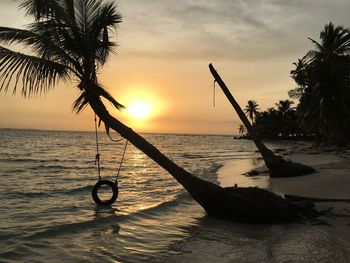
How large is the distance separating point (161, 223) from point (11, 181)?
1150 cm

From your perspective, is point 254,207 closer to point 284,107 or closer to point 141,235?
point 141,235

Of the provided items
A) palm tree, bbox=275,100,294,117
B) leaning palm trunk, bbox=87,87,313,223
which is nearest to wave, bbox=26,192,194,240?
leaning palm trunk, bbox=87,87,313,223

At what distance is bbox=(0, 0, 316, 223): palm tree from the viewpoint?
30.5 ft

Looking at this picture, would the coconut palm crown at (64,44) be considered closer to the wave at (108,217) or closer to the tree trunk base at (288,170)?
the wave at (108,217)

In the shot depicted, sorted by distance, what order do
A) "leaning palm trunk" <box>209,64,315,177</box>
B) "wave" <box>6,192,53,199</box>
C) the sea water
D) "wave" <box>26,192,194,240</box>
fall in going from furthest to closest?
1. "leaning palm trunk" <box>209,64,315,177</box>
2. "wave" <box>6,192,53,199</box>
3. "wave" <box>26,192,194,240</box>
4. the sea water

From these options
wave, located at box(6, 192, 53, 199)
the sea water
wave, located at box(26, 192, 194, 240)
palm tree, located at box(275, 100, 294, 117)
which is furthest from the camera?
palm tree, located at box(275, 100, 294, 117)

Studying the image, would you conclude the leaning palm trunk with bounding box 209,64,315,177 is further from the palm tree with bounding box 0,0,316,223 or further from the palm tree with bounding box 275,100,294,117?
the palm tree with bounding box 275,100,294,117

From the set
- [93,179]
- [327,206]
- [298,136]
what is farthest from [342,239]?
[298,136]

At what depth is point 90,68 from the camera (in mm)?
9938

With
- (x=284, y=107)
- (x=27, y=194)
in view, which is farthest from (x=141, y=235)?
(x=284, y=107)

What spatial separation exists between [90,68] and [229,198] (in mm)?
4783

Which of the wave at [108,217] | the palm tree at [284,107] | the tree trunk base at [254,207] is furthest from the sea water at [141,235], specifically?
the palm tree at [284,107]

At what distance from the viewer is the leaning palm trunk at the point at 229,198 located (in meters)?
9.54

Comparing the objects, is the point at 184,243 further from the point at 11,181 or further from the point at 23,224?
the point at 11,181
